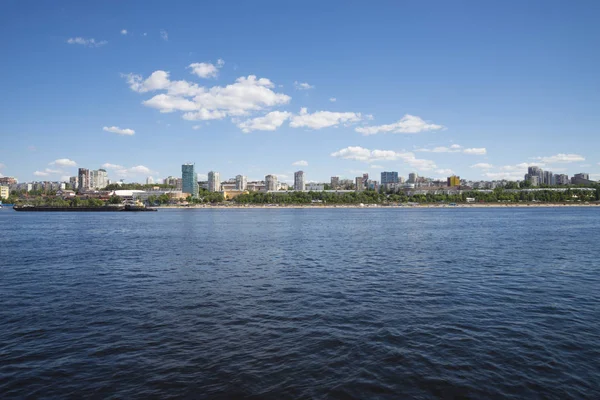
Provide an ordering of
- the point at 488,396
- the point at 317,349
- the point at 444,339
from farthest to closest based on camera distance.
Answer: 1. the point at 444,339
2. the point at 317,349
3. the point at 488,396

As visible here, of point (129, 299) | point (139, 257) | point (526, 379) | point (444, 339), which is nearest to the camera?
point (526, 379)

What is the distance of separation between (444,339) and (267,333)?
285 inches

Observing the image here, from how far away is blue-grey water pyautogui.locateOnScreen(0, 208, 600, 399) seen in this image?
12172 mm

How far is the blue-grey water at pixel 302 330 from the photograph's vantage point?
12172 millimetres

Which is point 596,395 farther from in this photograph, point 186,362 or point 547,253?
point 547,253

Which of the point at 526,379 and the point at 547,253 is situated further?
the point at 547,253

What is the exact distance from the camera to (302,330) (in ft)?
55.4

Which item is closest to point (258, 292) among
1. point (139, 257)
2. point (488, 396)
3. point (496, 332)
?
point (496, 332)

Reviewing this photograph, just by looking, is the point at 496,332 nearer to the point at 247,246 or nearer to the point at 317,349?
the point at 317,349

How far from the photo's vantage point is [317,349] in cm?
1481

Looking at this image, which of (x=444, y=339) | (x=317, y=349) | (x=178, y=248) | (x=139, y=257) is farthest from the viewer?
(x=178, y=248)

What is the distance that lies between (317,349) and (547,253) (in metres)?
Answer: 36.1

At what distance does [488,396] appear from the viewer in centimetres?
1145

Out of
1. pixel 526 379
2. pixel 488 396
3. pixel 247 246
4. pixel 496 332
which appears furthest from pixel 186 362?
pixel 247 246
